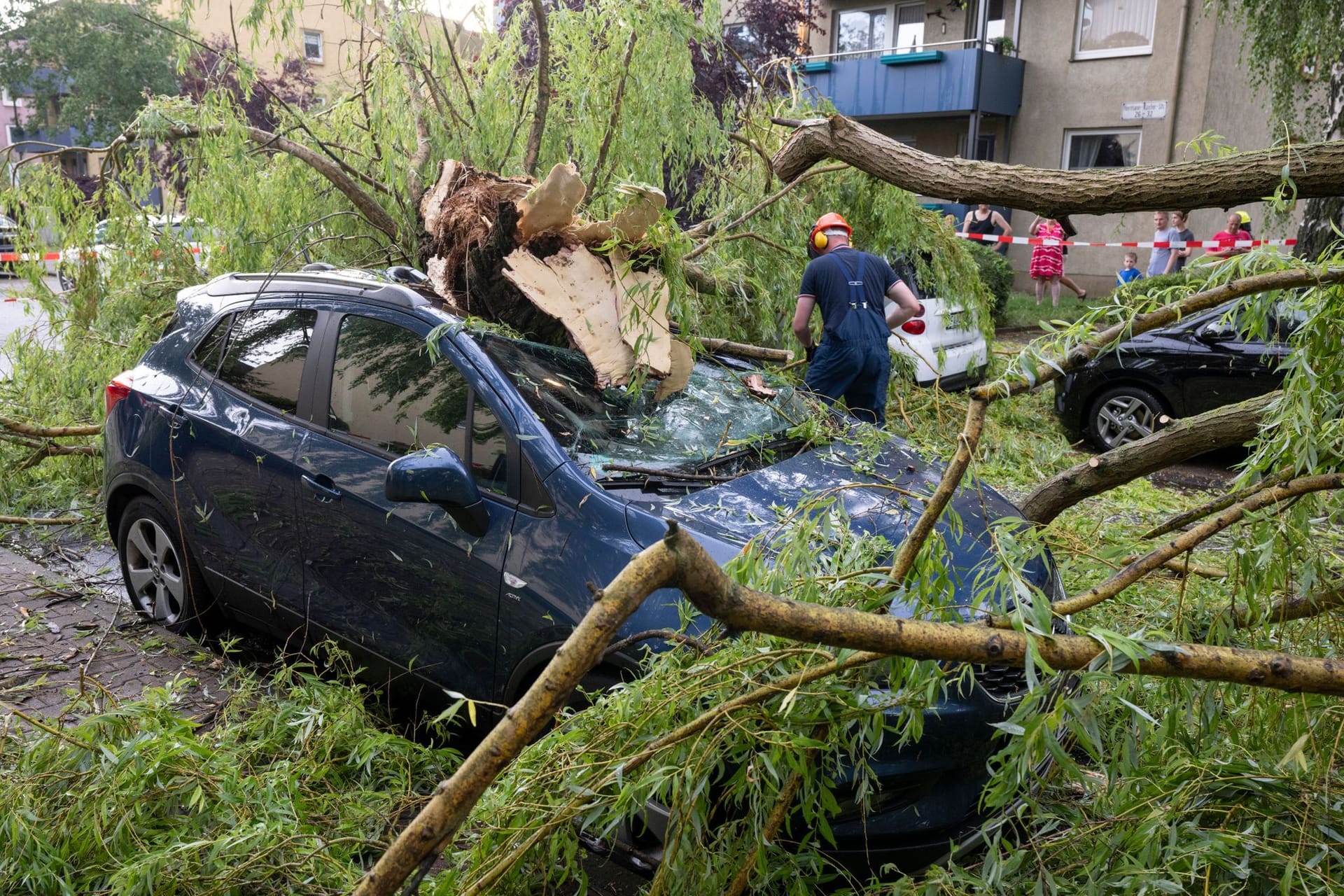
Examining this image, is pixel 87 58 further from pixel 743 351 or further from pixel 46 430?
pixel 743 351

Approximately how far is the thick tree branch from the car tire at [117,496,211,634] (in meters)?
2.29

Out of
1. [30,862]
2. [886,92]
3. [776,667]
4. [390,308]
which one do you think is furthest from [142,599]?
[886,92]

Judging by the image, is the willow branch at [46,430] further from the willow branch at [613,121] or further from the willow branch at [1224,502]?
the willow branch at [1224,502]

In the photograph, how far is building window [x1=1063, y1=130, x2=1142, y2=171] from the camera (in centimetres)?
2091

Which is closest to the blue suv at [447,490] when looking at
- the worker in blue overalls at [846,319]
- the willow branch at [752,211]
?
the willow branch at [752,211]

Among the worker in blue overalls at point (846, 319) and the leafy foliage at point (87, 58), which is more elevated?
the leafy foliage at point (87, 58)

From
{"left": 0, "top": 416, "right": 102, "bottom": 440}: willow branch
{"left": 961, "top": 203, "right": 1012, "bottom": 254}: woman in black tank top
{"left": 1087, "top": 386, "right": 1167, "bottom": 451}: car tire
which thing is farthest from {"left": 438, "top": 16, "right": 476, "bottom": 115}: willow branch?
{"left": 961, "top": 203, "right": 1012, "bottom": 254}: woman in black tank top

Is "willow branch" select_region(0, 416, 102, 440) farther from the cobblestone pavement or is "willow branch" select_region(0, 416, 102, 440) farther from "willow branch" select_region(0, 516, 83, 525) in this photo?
the cobblestone pavement

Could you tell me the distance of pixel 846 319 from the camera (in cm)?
647

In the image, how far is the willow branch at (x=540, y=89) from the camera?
632cm

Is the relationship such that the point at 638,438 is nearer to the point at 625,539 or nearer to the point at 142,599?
Answer: the point at 625,539

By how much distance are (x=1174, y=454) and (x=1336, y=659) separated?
2.33 meters

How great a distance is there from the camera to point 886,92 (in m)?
22.8

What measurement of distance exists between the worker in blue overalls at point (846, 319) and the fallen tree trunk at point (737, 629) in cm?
418
